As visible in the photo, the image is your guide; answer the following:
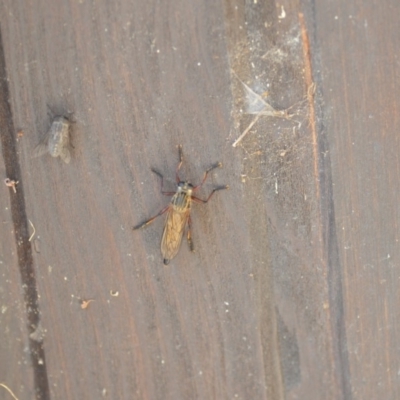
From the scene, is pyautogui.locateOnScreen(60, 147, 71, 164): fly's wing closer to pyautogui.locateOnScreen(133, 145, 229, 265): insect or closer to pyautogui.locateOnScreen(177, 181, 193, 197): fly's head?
pyautogui.locateOnScreen(133, 145, 229, 265): insect

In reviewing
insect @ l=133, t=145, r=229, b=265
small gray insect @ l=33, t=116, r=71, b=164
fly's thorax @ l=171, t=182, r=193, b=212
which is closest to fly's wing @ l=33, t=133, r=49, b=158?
small gray insect @ l=33, t=116, r=71, b=164

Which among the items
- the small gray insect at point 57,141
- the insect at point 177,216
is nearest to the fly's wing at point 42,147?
the small gray insect at point 57,141

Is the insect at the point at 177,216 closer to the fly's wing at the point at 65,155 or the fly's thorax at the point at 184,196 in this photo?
the fly's thorax at the point at 184,196

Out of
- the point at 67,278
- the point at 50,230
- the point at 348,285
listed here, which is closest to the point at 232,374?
the point at 348,285

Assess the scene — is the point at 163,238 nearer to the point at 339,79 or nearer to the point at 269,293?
the point at 269,293

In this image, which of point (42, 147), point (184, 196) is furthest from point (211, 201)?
point (42, 147)

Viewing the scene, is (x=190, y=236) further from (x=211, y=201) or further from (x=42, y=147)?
(x=42, y=147)
